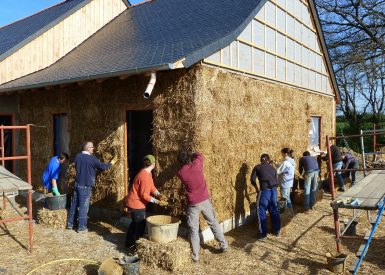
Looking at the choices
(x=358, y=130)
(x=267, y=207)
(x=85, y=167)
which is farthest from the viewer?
(x=358, y=130)

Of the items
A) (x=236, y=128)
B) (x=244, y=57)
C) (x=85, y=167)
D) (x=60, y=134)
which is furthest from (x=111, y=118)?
(x=244, y=57)

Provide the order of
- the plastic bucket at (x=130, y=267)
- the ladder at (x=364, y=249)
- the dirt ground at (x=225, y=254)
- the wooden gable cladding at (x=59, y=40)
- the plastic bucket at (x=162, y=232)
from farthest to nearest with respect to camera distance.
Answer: the wooden gable cladding at (x=59, y=40), the plastic bucket at (x=162, y=232), the dirt ground at (x=225, y=254), the plastic bucket at (x=130, y=267), the ladder at (x=364, y=249)

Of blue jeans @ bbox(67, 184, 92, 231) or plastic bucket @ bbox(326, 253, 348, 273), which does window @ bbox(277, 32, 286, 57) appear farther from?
blue jeans @ bbox(67, 184, 92, 231)

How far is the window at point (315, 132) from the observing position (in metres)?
12.4

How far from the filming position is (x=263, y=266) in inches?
233

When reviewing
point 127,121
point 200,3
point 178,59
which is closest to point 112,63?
point 127,121

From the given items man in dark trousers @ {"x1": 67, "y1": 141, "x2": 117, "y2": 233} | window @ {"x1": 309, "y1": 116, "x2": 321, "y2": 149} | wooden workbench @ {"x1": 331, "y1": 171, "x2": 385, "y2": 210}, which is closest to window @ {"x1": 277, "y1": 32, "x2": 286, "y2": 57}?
window @ {"x1": 309, "y1": 116, "x2": 321, "y2": 149}

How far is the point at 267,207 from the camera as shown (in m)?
7.45

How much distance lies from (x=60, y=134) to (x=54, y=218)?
10.1 ft

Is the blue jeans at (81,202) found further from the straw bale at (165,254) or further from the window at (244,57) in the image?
the window at (244,57)

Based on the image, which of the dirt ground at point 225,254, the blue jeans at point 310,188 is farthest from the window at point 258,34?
the dirt ground at point 225,254

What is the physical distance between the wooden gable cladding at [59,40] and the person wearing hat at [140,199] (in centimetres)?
724

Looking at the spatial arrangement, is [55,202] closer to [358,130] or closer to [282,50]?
[282,50]

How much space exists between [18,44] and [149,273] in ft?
29.9
